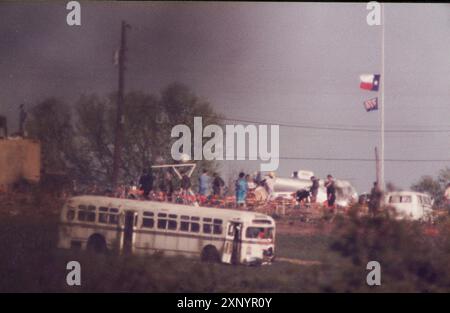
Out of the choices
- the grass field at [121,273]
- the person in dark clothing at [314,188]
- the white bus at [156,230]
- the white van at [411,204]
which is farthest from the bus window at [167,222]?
the white van at [411,204]

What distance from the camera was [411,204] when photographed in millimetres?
8430

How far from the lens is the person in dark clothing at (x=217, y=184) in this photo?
27.5ft

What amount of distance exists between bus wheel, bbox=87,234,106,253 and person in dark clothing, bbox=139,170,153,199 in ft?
2.06

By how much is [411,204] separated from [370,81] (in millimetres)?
1339

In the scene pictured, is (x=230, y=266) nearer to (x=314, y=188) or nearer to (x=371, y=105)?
(x=314, y=188)

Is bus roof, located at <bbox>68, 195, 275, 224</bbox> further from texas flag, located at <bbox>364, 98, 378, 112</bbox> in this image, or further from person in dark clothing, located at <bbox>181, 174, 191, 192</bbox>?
texas flag, located at <bbox>364, 98, 378, 112</bbox>

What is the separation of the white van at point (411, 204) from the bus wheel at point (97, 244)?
9.58 ft

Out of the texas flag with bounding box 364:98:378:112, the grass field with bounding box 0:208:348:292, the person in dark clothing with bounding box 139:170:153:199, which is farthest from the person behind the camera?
the texas flag with bounding box 364:98:378:112

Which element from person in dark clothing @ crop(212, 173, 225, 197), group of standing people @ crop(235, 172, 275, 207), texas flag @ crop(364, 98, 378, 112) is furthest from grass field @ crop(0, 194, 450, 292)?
texas flag @ crop(364, 98, 378, 112)

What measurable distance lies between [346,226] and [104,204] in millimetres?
2475

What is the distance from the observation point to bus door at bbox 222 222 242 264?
8.31 meters

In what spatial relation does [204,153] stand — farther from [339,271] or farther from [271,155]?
[339,271]

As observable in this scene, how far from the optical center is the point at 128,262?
27.2ft
